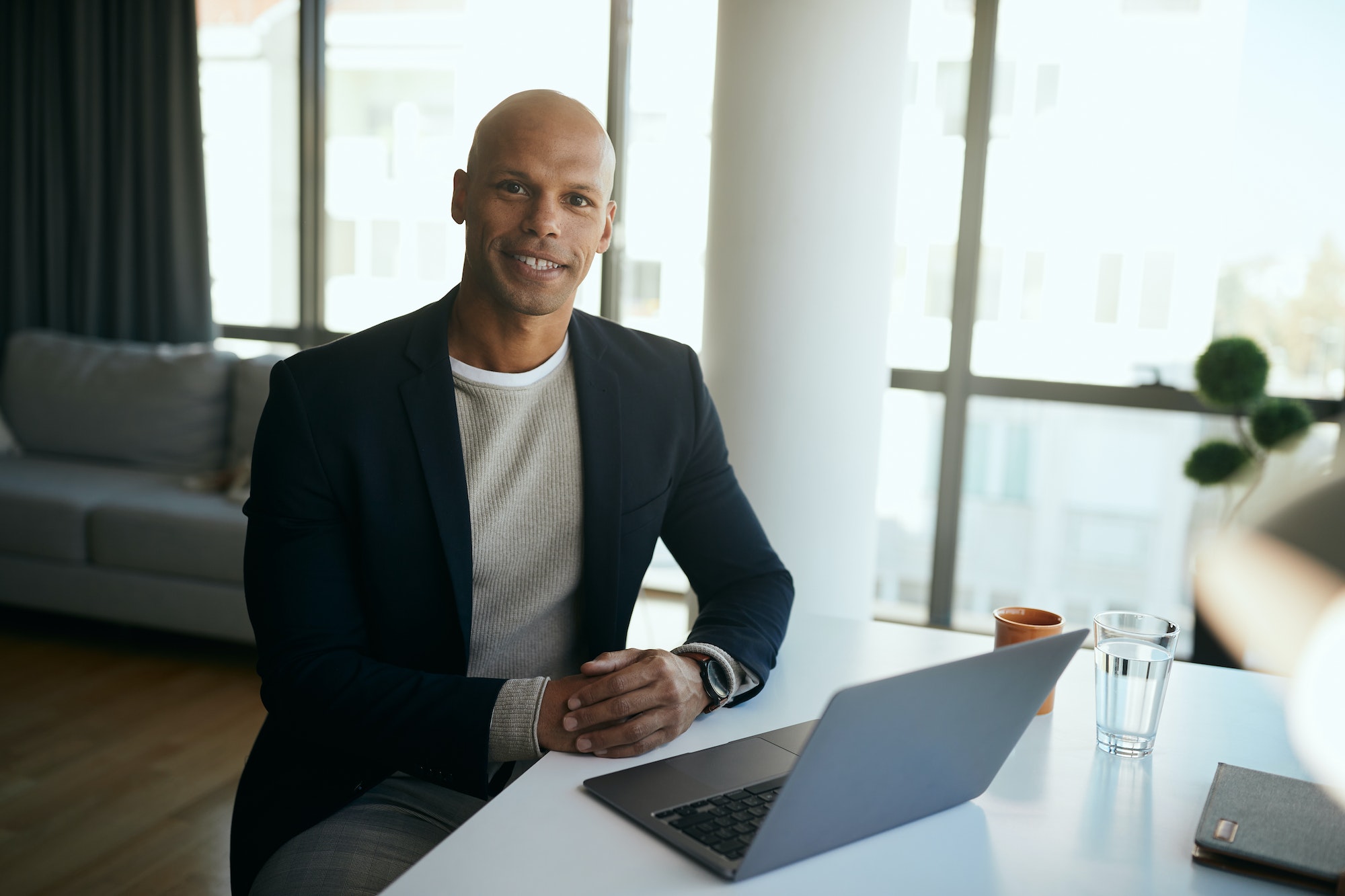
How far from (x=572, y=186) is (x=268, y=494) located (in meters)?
0.55

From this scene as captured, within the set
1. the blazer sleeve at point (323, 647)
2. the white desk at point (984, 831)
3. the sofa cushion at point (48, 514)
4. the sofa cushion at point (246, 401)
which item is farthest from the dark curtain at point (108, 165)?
the white desk at point (984, 831)

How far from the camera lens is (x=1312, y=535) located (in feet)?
6.75

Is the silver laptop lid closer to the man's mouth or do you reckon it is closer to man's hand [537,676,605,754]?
man's hand [537,676,605,754]

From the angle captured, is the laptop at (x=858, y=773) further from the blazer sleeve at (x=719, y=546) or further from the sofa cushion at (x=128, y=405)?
the sofa cushion at (x=128, y=405)

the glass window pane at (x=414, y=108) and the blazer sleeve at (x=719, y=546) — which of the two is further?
the glass window pane at (x=414, y=108)

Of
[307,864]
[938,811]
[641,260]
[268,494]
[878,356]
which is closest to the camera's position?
[938,811]

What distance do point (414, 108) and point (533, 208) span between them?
9.48 ft

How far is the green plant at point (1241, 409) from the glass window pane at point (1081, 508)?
24cm

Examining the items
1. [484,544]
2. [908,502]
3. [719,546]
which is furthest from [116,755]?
[908,502]

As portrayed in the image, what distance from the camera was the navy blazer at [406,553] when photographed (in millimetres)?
1096

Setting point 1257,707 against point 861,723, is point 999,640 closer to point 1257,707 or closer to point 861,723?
point 1257,707

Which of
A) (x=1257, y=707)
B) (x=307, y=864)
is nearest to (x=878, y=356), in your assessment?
(x=1257, y=707)

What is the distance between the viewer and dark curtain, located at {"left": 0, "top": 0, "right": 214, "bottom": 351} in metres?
4.04

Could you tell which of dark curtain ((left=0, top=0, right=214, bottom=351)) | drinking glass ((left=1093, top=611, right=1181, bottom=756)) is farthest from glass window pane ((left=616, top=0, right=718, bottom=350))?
drinking glass ((left=1093, top=611, right=1181, bottom=756))
